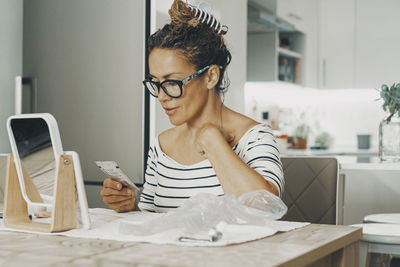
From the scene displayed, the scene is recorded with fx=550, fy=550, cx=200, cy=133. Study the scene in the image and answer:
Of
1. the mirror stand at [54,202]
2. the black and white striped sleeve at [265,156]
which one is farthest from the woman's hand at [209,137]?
the mirror stand at [54,202]

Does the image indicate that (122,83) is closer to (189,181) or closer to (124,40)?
(124,40)

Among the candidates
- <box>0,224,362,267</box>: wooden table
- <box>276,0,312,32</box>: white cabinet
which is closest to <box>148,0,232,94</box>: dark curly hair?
<box>0,224,362,267</box>: wooden table

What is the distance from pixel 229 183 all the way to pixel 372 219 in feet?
3.15

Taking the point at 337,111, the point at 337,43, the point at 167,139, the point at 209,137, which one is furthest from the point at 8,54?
the point at 337,111

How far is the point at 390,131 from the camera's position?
2932 mm

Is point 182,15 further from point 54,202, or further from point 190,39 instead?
point 54,202

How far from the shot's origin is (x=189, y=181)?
1668 millimetres

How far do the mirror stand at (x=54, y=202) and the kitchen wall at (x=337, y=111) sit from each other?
4.37 m

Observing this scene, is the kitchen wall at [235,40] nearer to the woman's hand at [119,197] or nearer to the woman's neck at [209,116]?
the woman's neck at [209,116]

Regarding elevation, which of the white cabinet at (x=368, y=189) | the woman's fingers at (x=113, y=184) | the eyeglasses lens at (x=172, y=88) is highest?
the eyeglasses lens at (x=172, y=88)

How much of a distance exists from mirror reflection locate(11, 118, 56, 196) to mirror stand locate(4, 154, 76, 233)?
3 cm

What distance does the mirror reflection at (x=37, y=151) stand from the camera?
1150 mm

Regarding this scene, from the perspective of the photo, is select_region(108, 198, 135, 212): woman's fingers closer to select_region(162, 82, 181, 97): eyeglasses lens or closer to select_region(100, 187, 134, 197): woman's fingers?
select_region(100, 187, 134, 197): woman's fingers

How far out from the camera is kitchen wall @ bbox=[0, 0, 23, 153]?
8.70ft
